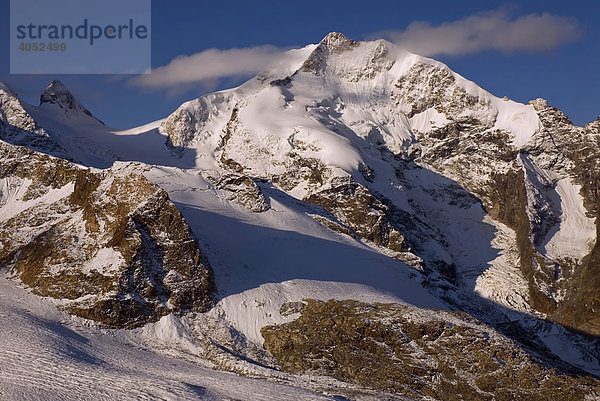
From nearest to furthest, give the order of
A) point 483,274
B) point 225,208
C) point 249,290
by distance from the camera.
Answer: point 249,290 → point 225,208 → point 483,274

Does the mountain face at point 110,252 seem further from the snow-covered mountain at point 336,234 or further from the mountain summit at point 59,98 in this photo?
the mountain summit at point 59,98

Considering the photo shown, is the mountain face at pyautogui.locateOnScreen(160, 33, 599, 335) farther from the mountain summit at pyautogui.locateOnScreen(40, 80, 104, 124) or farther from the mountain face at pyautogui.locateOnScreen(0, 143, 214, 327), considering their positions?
the mountain face at pyautogui.locateOnScreen(0, 143, 214, 327)

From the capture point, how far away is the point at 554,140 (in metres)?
179

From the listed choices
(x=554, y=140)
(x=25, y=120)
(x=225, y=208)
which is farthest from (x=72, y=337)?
(x=554, y=140)

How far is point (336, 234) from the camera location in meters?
114

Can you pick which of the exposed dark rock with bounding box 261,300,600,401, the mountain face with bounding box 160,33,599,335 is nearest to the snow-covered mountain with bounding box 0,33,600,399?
the exposed dark rock with bounding box 261,300,600,401

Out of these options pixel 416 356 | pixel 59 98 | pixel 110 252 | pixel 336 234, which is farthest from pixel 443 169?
pixel 416 356

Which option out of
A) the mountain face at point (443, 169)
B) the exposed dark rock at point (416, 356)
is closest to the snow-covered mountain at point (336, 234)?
the exposed dark rock at point (416, 356)

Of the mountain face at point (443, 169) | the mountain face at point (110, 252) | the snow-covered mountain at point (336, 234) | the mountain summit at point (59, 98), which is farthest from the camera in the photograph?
the mountain summit at point (59, 98)

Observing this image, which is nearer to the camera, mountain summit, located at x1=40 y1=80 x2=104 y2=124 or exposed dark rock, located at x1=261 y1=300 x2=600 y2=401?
exposed dark rock, located at x1=261 y1=300 x2=600 y2=401

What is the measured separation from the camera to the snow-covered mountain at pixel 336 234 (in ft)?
271

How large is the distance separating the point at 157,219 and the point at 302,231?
72.4 feet

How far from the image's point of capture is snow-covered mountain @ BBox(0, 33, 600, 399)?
8256cm

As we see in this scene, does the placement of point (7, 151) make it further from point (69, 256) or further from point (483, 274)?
point (483, 274)
